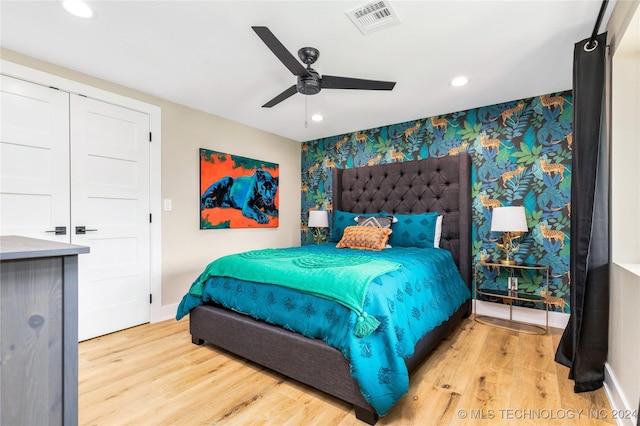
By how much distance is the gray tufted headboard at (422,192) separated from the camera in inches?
126

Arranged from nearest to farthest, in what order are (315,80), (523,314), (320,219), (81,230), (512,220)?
(315,80) < (81,230) < (512,220) < (523,314) < (320,219)

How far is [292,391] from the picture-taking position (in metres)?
1.85

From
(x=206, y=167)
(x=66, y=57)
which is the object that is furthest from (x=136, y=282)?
(x=66, y=57)

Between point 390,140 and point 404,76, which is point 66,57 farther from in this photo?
point 390,140

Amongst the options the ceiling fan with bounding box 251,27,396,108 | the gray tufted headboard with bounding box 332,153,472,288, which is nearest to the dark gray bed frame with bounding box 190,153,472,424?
the gray tufted headboard with bounding box 332,153,472,288

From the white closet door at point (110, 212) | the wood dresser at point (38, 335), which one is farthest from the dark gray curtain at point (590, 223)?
the white closet door at point (110, 212)

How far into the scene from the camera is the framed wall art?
348cm

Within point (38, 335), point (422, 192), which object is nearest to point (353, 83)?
point (422, 192)

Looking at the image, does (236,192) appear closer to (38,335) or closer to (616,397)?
(38,335)

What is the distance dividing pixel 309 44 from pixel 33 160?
226 cm

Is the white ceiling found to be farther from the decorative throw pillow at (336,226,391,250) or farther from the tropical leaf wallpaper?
the decorative throw pillow at (336,226,391,250)

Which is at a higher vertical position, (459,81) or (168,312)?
(459,81)

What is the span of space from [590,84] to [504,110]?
4.61 ft

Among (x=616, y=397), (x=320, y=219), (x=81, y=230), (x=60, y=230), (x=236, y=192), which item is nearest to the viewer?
(x=616, y=397)
